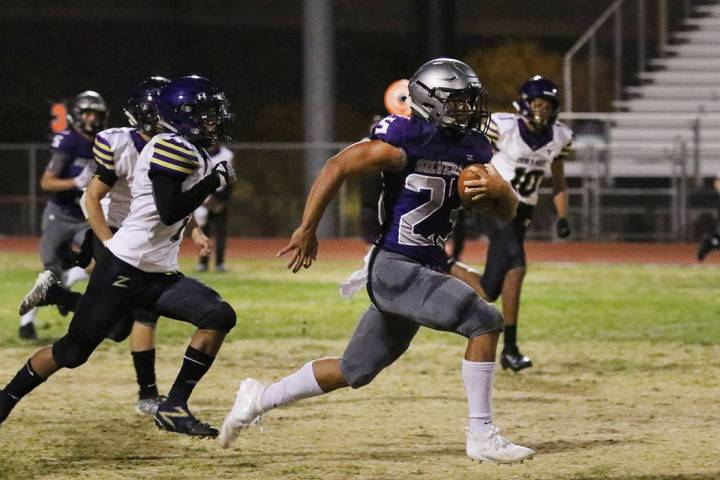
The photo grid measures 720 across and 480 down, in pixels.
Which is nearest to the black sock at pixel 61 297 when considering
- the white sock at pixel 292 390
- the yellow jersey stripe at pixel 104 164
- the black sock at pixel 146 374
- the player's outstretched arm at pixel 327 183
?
the black sock at pixel 146 374

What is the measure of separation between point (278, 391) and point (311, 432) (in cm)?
85

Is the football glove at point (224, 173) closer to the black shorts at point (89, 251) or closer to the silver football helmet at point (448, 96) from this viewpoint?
the silver football helmet at point (448, 96)

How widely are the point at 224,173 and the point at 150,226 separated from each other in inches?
17.3

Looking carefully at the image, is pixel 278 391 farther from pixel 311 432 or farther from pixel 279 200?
pixel 279 200

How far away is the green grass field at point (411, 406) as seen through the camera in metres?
6.18

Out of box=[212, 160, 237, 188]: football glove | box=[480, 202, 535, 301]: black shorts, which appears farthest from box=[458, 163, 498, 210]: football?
box=[480, 202, 535, 301]: black shorts

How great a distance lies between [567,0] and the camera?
42438 millimetres

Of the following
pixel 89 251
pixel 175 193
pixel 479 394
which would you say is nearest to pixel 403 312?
pixel 479 394

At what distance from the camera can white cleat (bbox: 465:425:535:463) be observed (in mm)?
5879

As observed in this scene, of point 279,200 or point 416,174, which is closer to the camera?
point 416,174

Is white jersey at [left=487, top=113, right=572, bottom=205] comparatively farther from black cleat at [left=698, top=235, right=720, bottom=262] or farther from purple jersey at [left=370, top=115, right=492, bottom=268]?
black cleat at [left=698, top=235, right=720, bottom=262]

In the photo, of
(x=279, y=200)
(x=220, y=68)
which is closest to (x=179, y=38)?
(x=220, y=68)

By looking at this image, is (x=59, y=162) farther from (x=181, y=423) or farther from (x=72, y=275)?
(x=181, y=423)

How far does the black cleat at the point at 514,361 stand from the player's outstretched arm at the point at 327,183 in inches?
134
